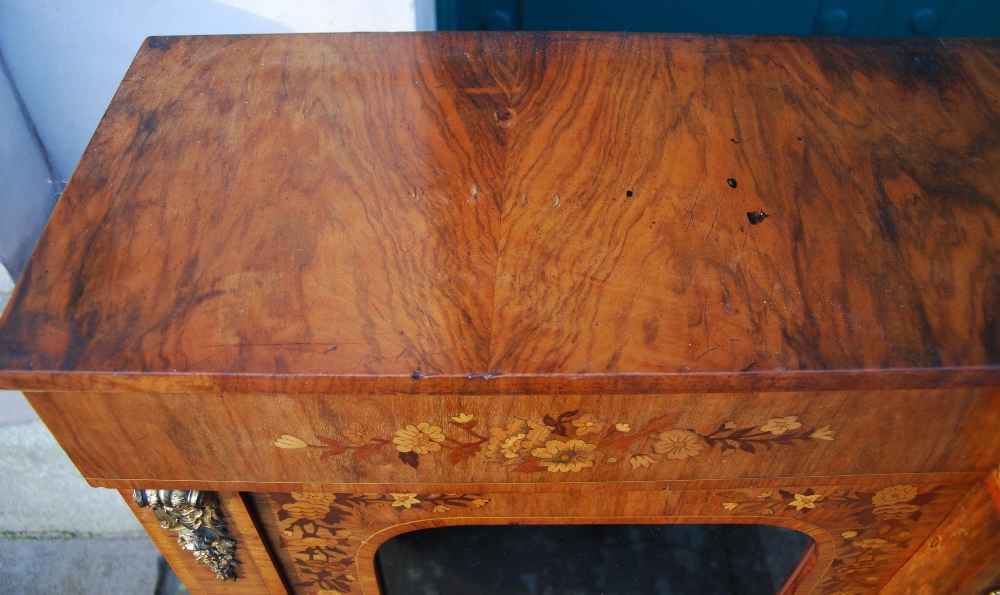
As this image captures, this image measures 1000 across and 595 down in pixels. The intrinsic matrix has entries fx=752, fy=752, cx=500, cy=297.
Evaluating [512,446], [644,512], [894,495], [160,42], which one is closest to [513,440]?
[512,446]

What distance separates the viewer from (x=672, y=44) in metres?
0.98

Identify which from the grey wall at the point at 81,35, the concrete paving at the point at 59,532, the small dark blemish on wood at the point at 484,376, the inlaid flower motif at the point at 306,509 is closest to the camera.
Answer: the small dark blemish on wood at the point at 484,376

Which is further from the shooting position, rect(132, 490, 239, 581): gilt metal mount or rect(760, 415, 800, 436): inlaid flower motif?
rect(132, 490, 239, 581): gilt metal mount

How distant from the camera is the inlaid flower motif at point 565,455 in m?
0.76

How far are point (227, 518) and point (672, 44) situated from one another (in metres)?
0.81

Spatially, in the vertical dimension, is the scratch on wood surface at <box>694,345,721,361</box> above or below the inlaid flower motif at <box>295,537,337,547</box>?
above

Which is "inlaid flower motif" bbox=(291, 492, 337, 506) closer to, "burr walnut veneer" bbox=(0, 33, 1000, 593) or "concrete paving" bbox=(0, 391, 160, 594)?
"burr walnut veneer" bbox=(0, 33, 1000, 593)

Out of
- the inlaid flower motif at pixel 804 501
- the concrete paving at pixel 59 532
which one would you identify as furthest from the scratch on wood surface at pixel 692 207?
the concrete paving at pixel 59 532

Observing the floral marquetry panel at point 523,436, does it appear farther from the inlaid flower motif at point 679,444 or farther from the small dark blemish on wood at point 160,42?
the small dark blemish on wood at point 160,42

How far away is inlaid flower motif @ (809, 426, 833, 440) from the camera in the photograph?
29.0 inches

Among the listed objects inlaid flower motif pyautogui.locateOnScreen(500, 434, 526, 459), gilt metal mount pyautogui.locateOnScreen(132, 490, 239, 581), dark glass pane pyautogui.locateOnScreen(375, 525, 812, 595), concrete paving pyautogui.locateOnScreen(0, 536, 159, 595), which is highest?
inlaid flower motif pyautogui.locateOnScreen(500, 434, 526, 459)

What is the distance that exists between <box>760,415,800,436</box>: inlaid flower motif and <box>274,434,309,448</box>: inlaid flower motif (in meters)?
0.45

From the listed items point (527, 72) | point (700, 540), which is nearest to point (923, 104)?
point (527, 72)

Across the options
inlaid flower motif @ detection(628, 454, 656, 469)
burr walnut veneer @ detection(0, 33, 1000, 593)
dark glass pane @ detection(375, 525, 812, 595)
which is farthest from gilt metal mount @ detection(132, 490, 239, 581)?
inlaid flower motif @ detection(628, 454, 656, 469)
